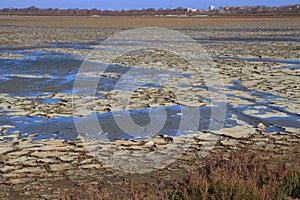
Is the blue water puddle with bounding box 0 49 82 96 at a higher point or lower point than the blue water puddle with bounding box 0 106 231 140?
higher

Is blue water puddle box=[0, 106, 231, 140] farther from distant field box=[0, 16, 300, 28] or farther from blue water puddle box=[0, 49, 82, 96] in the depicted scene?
distant field box=[0, 16, 300, 28]

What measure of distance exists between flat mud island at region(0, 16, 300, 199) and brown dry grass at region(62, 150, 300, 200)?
1 centimetres

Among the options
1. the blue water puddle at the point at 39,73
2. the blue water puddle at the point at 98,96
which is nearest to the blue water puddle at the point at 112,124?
the blue water puddle at the point at 98,96

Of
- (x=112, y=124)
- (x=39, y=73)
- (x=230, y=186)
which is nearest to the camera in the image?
(x=230, y=186)

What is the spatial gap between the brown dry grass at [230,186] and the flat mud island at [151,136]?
0.4 inches

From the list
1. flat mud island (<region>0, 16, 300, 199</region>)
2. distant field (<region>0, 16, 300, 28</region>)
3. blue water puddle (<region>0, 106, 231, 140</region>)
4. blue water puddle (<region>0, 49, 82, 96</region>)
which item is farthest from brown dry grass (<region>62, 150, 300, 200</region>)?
distant field (<region>0, 16, 300, 28</region>)

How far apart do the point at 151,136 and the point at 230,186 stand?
2.34 m

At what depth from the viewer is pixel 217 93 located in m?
8.27

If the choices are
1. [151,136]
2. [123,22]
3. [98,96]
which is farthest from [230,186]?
[123,22]

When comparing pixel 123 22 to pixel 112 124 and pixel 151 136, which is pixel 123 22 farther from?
pixel 151 136

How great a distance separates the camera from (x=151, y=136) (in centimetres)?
557

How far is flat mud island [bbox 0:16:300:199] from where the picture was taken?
377 cm

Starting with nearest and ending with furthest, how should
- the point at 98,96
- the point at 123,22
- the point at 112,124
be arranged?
the point at 112,124 → the point at 98,96 → the point at 123,22

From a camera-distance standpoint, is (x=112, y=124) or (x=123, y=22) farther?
(x=123, y=22)
